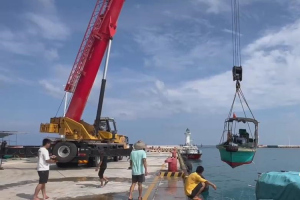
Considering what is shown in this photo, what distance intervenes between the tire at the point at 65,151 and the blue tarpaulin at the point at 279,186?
10.5 metres

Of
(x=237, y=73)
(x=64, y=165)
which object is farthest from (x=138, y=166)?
(x=64, y=165)

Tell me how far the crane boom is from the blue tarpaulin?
11.4 metres

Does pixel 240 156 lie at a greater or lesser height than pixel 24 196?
greater

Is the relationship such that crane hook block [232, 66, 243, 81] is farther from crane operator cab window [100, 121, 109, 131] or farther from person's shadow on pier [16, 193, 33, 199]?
person's shadow on pier [16, 193, 33, 199]

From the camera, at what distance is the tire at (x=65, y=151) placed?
1786 centimetres

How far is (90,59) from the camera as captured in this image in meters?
19.0

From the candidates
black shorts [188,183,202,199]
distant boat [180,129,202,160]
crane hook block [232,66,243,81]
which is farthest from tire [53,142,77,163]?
distant boat [180,129,202,160]

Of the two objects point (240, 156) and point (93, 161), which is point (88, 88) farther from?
point (240, 156)

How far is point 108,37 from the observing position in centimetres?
1917

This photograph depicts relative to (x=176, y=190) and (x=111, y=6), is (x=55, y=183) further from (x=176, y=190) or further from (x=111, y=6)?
(x=111, y=6)

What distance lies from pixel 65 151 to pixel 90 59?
558 cm

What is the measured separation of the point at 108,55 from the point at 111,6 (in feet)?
9.77

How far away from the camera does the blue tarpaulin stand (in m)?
9.38

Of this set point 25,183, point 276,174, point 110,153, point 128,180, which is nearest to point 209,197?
point 110,153
